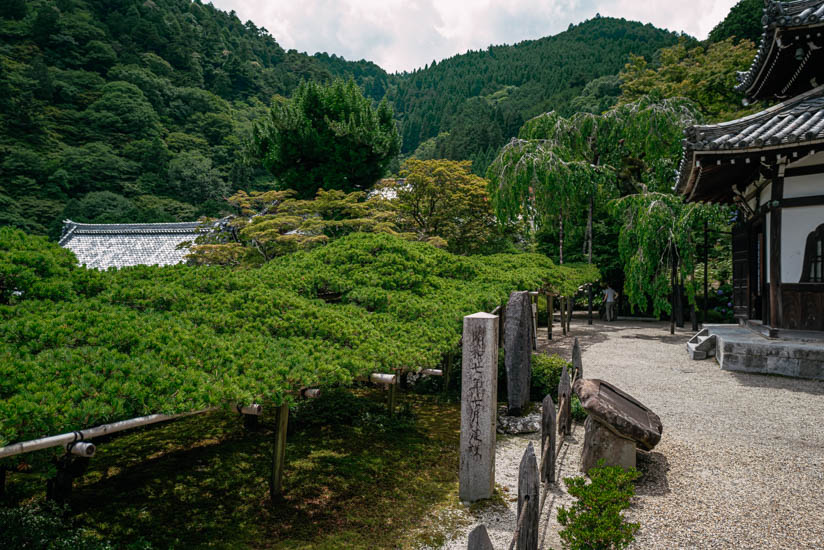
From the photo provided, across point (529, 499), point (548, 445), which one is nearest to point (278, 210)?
point (548, 445)

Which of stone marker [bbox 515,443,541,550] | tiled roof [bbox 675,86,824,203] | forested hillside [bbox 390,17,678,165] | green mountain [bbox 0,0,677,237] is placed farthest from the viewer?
forested hillside [bbox 390,17,678,165]

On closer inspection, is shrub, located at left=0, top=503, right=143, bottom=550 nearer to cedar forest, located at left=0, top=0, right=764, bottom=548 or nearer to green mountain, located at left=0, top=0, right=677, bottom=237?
cedar forest, located at left=0, top=0, right=764, bottom=548

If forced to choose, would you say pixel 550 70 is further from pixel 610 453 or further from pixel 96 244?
pixel 610 453

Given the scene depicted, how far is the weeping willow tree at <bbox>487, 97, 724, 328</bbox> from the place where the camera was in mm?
13211

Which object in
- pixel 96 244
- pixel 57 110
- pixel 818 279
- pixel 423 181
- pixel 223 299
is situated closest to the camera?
pixel 223 299

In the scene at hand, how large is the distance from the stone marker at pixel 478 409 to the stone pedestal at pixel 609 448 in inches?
44.6

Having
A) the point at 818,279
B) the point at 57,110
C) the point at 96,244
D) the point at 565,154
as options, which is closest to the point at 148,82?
the point at 57,110

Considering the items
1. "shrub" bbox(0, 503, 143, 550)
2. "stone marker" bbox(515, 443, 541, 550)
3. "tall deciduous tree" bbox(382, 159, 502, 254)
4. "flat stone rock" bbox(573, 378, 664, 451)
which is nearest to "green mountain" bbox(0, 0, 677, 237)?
"tall deciduous tree" bbox(382, 159, 502, 254)

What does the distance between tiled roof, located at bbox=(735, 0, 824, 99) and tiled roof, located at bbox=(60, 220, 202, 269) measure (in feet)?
70.7

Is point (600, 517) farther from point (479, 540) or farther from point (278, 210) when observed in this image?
point (278, 210)

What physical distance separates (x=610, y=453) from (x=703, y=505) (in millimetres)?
871

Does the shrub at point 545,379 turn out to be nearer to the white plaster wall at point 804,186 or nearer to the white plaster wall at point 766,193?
the white plaster wall at point 804,186

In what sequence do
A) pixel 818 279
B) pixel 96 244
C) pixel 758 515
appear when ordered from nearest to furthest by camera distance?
pixel 758 515, pixel 818 279, pixel 96 244

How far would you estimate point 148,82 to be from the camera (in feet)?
133
